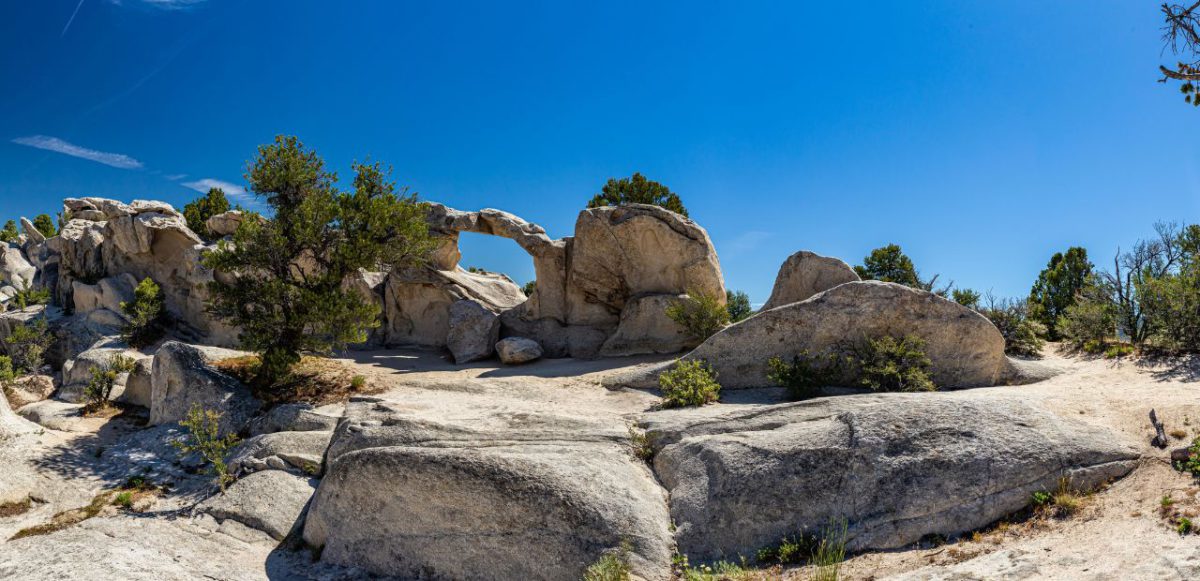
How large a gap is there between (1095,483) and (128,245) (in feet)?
122

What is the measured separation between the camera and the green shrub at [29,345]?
2723 cm

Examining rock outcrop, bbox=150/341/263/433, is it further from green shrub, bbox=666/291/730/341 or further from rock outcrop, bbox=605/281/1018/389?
green shrub, bbox=666/291/730/341

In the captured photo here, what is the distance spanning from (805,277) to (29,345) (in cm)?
3264

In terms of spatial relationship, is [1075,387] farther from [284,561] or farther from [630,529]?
[284,561]

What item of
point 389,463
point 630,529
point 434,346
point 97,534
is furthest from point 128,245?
point 630,529

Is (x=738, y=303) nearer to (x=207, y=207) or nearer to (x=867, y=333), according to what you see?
(x=867, y=333)

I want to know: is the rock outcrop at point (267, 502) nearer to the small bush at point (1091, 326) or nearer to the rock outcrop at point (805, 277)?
the rock outcrop at point (805, 277)

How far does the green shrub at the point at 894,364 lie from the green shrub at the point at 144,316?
28773mm

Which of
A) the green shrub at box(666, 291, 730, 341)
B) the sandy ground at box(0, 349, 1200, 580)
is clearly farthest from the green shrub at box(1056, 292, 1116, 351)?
the green shrub at box(666, 291, 730, 341)

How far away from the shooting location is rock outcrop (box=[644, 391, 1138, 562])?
29.5ft

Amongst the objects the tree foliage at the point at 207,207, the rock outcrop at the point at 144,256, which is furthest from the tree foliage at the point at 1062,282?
the tree foliage at the point at 207,207

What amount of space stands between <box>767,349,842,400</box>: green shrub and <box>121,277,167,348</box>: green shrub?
26.9m

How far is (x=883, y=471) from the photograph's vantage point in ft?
30.9

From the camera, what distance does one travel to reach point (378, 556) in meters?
9.91
